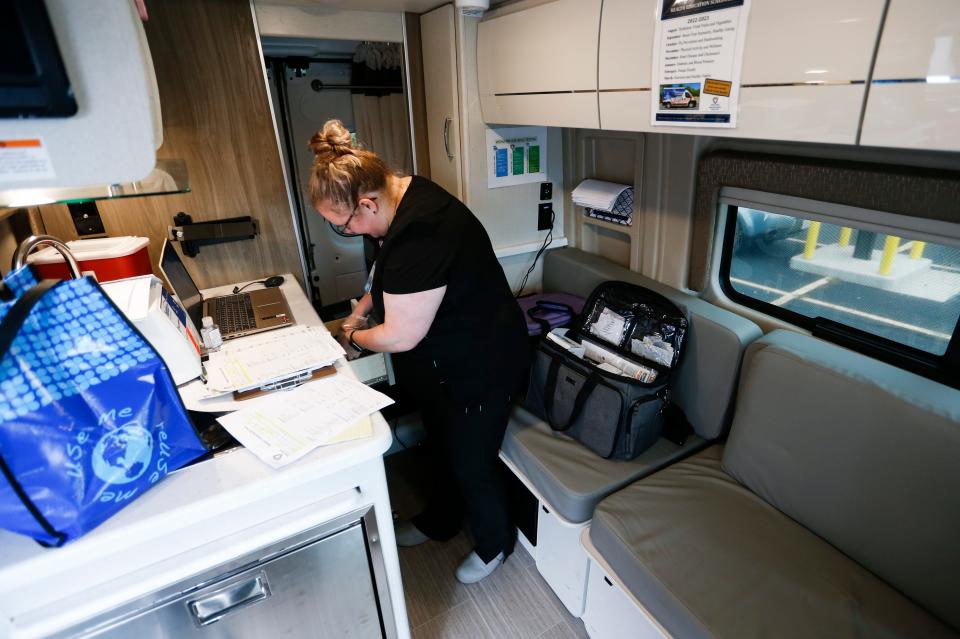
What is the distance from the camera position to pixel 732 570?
140 centimetres

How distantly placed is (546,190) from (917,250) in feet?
5.38

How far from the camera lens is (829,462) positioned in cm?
147

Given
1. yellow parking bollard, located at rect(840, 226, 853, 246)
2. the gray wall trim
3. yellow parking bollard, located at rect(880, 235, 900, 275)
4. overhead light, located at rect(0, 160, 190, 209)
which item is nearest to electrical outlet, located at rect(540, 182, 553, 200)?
the gray wall trim

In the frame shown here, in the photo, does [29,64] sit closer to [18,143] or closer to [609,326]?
[18,143]

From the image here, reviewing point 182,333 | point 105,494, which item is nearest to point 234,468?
point 105,494

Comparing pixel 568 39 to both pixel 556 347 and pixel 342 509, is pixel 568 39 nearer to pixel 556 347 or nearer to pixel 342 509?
pixel 556 347

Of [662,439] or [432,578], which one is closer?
[662,439]

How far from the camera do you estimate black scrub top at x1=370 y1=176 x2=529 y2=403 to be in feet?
4.99

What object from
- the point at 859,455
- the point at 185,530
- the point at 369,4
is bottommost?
the point at 859,455

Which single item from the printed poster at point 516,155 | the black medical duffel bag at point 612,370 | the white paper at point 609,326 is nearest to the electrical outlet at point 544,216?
the printed poster at point 516,155

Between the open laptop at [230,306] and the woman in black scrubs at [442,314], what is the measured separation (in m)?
0.30

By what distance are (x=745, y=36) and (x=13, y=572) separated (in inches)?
76.8

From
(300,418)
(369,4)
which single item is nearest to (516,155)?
(369,4)

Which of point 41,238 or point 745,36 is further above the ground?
point 745,36
